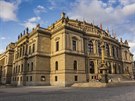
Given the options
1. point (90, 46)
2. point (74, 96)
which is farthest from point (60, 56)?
point (74, 96)

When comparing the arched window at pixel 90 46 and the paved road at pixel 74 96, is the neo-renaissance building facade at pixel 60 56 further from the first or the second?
Answer: the paved road at pixel 74 96

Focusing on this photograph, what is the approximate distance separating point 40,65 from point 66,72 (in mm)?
7521

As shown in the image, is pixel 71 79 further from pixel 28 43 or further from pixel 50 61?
pixel 28 43

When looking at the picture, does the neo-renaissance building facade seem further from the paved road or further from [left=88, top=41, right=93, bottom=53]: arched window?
the paved road

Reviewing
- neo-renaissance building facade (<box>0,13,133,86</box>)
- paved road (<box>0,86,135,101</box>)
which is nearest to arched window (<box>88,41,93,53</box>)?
neo-renaissance building facade (<box>0,13,133,86</box>)

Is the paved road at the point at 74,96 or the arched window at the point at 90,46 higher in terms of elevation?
the arched window at the point at 90,46

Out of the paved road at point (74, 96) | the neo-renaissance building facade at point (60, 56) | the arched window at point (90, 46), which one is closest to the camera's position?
the paved road at point (74, 96)

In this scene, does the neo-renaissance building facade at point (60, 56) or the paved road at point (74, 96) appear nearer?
the paved road at point (74, 96)

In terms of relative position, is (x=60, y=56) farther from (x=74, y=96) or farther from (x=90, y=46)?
(x=74, y=96)

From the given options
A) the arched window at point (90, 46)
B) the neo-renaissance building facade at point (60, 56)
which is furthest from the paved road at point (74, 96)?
the arched window at point (90, 46)

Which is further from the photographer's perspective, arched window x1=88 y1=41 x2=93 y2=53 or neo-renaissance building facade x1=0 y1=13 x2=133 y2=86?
arched window x1=88 y1=41 x2=93 y2=53

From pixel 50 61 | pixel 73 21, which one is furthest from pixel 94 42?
pixel 50 61

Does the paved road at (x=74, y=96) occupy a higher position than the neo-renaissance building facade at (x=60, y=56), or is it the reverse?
the neo-renaissance building facade at (x=60, y=56)

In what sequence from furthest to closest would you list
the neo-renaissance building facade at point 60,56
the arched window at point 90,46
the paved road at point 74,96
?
the arched window at point 90,46
the neo-renaissance building facade at point 60,56
the paved road at point 74,96
